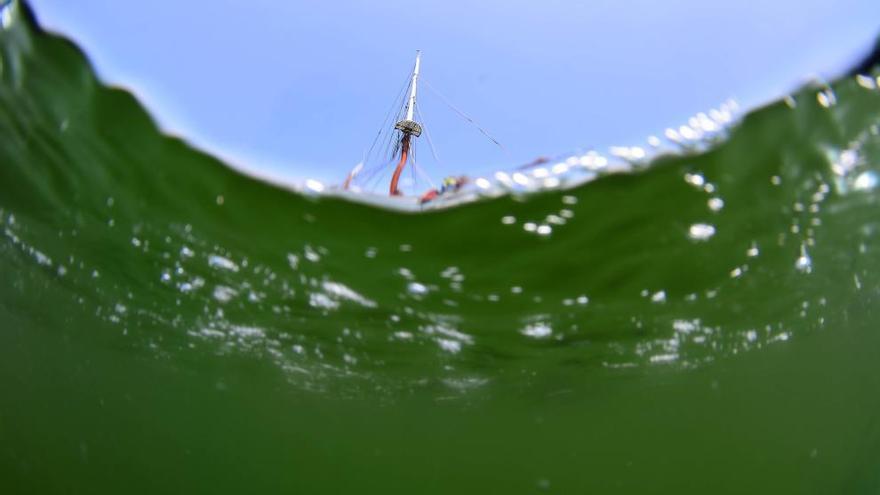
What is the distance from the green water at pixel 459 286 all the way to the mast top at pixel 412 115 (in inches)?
67.8

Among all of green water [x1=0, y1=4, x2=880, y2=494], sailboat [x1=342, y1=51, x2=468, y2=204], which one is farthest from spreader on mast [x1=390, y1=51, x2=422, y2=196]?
green water [x1=0, y1=4, x2=880, y2=494]

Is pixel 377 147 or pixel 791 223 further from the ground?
pixel 791 223

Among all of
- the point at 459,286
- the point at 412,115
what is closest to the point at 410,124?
the point at 412,115

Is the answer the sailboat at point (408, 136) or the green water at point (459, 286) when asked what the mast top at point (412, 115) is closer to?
the sailboat at point (408, 136)

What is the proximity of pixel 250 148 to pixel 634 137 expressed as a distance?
4.44 meters

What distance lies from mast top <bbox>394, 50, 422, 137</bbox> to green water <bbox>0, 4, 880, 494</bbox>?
67.8 inches

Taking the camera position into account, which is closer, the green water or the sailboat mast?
the sailboat mast

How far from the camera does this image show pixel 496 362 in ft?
48.2

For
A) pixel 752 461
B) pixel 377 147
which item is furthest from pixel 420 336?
pixel 752 461

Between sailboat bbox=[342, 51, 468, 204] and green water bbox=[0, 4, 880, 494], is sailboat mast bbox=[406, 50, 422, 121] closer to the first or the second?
sailboat bbox=[342, 51, 468, 204]

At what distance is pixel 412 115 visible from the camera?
5.63 metres

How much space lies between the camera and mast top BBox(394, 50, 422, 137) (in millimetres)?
5570

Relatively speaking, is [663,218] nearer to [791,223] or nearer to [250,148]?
[791,223]

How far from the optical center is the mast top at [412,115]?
5.57 meters
